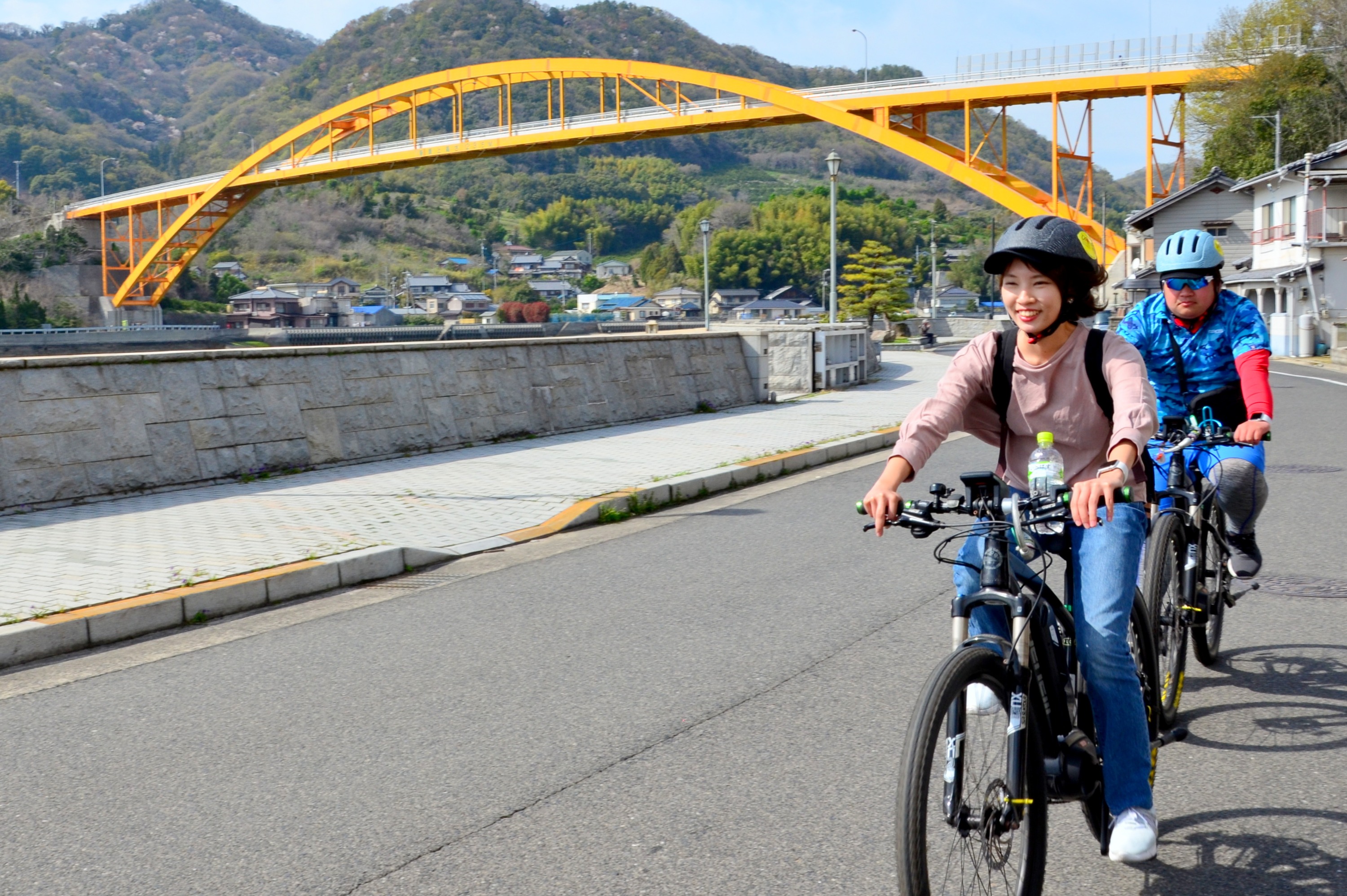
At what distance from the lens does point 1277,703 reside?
468 centimetres

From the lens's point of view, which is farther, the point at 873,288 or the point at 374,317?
the point at 374,317

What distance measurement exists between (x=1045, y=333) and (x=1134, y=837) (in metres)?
1.23

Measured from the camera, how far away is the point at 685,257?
15950cm

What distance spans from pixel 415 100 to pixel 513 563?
59.6 meters

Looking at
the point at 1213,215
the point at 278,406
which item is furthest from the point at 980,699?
Result: the point at 1213,215

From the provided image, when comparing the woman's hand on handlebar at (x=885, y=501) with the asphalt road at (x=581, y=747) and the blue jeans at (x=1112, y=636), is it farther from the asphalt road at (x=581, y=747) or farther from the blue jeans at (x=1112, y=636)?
the asphalt road at (x=581, y=747)

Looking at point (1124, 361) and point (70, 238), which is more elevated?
point (70, 238)

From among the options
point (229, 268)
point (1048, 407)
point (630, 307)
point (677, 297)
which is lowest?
point (1048, 407)

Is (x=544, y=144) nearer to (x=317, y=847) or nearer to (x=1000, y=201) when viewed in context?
(x=1000, y=201)

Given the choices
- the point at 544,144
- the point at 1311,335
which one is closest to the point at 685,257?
the point at 544,144

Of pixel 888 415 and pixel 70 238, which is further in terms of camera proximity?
pixel 70 238

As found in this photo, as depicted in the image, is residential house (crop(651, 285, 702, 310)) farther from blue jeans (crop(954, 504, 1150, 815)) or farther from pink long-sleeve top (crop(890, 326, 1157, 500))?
blue jeans (crop(954, 504, 1150, 815))

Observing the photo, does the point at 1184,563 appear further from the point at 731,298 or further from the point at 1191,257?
the point at 731,298

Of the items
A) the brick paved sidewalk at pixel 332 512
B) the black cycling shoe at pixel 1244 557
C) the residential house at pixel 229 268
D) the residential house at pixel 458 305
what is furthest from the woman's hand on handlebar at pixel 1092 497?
the residential house at pixel 229 268
